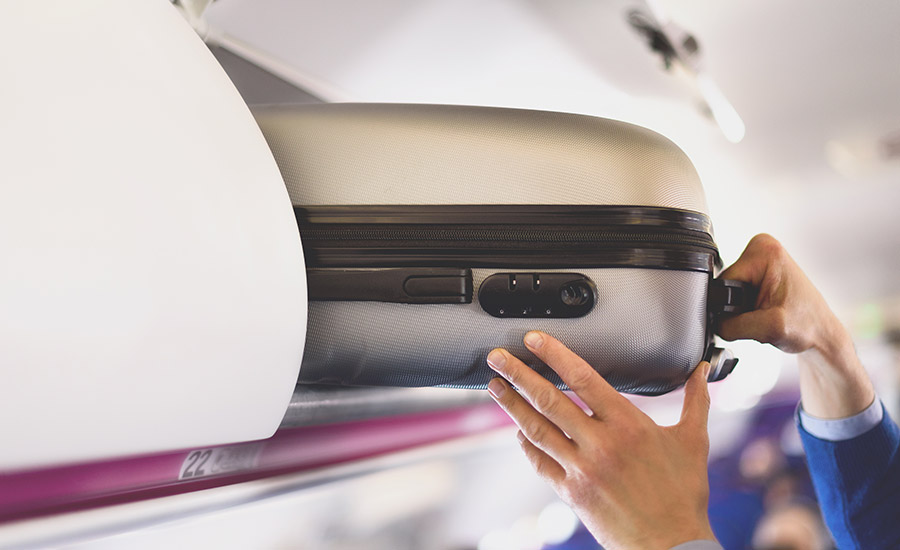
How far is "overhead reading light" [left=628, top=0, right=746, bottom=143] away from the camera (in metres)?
→ 1.32

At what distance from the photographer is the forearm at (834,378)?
101cm

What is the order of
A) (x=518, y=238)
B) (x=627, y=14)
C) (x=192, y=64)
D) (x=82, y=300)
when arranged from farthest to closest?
1. (x=627, y=14)
2. (x=518, y=238)
3. (x=192, y=64)
4. (x=82, y=300)

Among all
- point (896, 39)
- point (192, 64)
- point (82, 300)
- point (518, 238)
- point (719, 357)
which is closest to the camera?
point (82, 300)

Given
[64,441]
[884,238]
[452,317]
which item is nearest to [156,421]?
[64,441]

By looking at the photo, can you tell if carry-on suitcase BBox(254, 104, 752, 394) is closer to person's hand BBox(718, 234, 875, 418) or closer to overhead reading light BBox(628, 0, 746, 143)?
person's hand BBox(718, 234, 875, 418)

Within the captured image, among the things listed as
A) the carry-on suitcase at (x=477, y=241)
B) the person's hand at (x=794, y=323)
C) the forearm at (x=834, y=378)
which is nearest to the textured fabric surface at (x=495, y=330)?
the carry-on suitcase at (x=477, y=241)

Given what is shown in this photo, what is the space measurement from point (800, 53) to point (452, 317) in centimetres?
135

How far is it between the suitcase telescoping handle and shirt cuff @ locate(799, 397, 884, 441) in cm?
56

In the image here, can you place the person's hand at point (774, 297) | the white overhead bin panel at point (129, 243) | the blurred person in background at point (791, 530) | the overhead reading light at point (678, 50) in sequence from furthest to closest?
the blurred person in background at point (791, 530), the overhead reading light at point (678, 50), the person's hand at point (774, 297), the white overhead bin panel at point (129, 243)

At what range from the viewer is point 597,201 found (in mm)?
611

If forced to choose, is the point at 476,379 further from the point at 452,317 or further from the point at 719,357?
the point at 719,357

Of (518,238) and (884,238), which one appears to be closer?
(518,238)

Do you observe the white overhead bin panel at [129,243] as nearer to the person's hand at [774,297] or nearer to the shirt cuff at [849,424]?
the person's hand at [774,297]

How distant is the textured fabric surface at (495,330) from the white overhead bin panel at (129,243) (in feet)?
0.28
